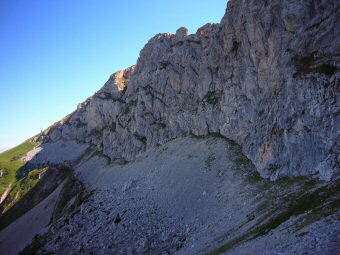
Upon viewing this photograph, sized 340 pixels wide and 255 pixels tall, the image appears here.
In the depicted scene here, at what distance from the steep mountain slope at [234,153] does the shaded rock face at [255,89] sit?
204 mm

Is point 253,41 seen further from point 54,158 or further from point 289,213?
point 54,158

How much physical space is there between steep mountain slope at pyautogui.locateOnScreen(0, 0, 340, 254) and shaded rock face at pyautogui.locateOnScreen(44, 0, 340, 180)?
0.20 meters

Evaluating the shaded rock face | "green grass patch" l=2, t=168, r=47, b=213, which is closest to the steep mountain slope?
the shaded rock face

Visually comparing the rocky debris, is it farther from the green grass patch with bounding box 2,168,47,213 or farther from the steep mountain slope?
the green grass patch with bounding box 2,168,47,213

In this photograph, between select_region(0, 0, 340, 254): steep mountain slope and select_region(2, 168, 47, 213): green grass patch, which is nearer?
select_region(0, 0, 340, 254): steep mountain slope

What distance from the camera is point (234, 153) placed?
58969 millimetres

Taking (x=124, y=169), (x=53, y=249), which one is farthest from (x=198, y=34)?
(x=53, y=249)

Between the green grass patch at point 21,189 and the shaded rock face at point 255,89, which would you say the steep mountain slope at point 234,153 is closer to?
the shaded rock face at point 255,89

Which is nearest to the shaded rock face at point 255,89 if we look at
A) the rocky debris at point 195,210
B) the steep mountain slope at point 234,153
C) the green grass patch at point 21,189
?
the steep mountain slope at point 234,153

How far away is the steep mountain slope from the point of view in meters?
31.7

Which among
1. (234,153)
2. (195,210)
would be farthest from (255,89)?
(195,210)

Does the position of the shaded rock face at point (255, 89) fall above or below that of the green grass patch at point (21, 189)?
above

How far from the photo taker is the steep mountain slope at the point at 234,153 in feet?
104

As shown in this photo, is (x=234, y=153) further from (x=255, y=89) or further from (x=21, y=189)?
(x=21, y=189)
